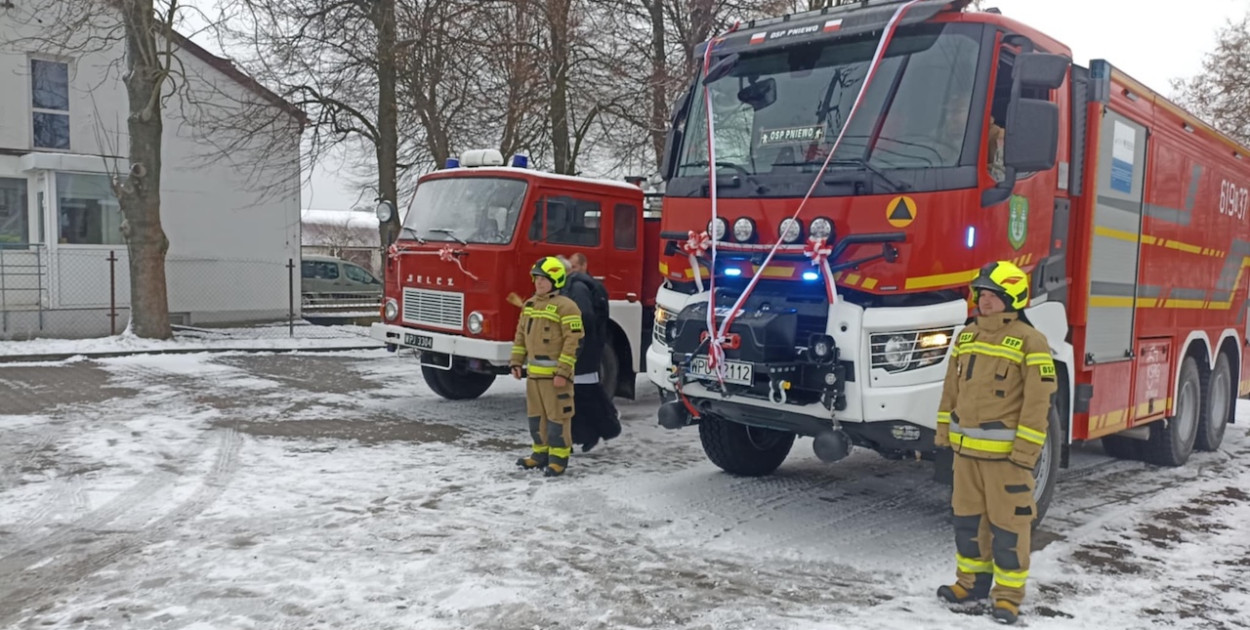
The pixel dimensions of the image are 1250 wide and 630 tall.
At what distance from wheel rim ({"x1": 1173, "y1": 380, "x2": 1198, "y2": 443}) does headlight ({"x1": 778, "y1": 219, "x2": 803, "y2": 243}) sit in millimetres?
4678

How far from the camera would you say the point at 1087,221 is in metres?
6.41

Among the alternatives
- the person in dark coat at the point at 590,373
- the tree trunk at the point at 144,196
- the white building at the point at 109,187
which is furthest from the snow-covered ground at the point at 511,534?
the white building at the point at 109,187

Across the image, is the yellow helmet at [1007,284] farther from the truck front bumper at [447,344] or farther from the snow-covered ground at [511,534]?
the truck front bumper at [447,344]

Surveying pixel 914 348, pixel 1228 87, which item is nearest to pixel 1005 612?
pixel 914 348

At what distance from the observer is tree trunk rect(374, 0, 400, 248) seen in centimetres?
1636

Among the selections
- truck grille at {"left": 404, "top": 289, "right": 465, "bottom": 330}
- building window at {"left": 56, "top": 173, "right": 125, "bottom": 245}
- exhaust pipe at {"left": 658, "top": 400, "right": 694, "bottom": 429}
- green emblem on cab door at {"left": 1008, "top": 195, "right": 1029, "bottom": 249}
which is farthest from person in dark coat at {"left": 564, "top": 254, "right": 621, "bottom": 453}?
building window at {"left": 56, "top": 173, "right": 125, "bottom": 245}

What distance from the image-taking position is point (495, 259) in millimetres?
9719

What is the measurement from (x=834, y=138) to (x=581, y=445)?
12.9 feet

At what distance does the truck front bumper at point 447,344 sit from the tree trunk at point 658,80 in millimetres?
7912

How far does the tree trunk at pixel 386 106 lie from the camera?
1636 centimetres

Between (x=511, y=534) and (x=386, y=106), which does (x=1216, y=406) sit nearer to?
(x=511, y=534)

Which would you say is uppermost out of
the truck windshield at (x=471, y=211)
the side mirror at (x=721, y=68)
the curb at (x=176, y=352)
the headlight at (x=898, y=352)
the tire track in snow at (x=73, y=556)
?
the side mirror at (x=721, y=68)

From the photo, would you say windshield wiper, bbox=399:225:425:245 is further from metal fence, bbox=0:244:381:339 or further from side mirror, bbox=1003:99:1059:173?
metal fence, bbox=0:244:381:339

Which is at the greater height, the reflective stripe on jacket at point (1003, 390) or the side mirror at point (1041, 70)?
the side mirror at point (1041, 70)
